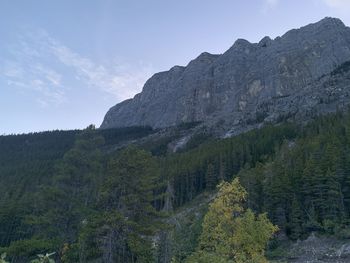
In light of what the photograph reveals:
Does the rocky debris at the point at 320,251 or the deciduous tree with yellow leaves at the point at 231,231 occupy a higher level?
the deciduous tree with yellow leaves at the point at 231,231

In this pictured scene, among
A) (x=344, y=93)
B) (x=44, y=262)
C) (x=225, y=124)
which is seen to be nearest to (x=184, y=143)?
(x=225, y=124)

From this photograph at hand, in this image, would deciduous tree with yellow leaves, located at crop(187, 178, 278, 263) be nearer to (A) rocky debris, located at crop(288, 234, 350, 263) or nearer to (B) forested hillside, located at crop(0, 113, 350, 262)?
(B) forested hillside, located at crop(0, 113, 350, 262)

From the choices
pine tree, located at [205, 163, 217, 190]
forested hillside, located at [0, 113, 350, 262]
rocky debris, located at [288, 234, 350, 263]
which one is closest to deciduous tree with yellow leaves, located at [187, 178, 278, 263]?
forested hillside, located at [0, 113, 350, 262]

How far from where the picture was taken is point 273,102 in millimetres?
172750

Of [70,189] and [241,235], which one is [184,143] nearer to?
[70,189]

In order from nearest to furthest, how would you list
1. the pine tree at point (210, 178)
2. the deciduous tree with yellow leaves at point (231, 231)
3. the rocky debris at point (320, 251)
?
the deciduous tree with yellow leaves at point (231, 231) → the rocky debris at point (320, 251) → the pine tree at point (210, 178)

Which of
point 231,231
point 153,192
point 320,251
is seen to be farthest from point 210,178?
point 231,231

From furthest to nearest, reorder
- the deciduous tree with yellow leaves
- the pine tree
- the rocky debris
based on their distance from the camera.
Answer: the pine tree < the rocky debris < the deciduous tree with yellow leaves

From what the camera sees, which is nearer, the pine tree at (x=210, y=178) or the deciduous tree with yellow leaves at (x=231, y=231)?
the deciduous tree with yellow leaves at (x=231, y=231)

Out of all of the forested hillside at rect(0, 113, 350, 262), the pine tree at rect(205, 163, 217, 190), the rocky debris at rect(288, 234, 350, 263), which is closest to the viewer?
the forested hillside at rect(0, 113, 350, 262)

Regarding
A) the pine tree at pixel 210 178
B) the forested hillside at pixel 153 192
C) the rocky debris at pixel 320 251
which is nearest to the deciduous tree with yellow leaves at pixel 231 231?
the forested hillside at pixel 153 192

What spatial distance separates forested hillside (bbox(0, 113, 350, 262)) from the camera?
111 ft

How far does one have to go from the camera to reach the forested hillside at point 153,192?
111 feet

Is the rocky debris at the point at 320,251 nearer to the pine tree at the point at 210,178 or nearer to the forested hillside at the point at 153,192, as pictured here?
the forested hillside at the point at 153,192
